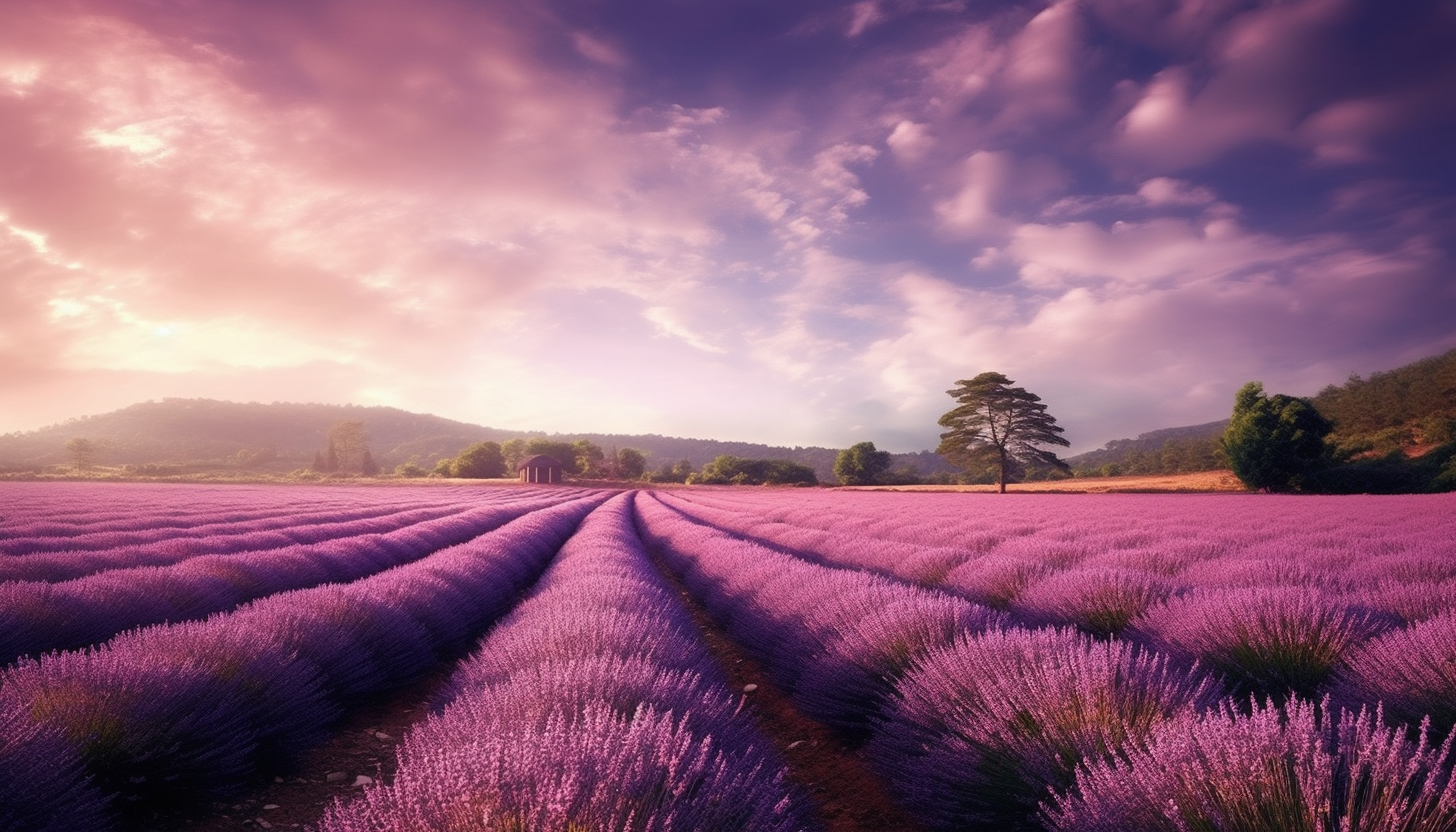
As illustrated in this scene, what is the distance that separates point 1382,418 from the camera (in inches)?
1646

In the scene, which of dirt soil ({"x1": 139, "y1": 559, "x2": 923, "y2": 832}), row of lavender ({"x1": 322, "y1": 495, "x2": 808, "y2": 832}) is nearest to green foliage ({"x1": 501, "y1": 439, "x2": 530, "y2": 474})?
dirt soil ({"x1": 139, "y1": 559, "x2": 923, "y2": 832})

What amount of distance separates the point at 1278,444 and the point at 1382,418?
23.0 meters

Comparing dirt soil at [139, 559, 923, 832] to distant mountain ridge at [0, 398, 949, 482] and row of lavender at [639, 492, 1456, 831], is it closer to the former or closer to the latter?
row of lavender at [639, 492, 1456, 831]

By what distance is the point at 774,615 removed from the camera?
14.6 feet

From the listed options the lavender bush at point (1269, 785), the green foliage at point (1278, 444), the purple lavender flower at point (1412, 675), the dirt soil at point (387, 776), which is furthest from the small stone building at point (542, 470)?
the lavender bush at point (1269, 785)

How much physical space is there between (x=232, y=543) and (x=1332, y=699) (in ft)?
33.5

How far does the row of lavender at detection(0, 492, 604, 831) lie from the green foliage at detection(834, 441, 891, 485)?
60.8 metres

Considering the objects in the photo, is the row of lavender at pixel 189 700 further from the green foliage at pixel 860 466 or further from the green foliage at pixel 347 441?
the green foliage at pixel 347 441

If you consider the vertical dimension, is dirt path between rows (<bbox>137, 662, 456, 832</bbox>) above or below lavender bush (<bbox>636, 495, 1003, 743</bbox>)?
below

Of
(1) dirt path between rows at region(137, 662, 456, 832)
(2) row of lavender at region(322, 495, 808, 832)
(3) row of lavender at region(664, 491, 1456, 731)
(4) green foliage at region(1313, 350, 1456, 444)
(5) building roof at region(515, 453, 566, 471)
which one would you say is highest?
(4) green foliage at region(1313, 350, 1456, 444)

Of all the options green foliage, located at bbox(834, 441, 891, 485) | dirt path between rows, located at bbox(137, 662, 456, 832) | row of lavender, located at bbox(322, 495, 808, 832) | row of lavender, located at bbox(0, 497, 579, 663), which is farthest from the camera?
green foliage, located at bbox(834, 441, 891, 485)

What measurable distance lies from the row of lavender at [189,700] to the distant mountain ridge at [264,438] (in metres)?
86.3

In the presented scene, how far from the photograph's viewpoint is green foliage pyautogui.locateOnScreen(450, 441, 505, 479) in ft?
232

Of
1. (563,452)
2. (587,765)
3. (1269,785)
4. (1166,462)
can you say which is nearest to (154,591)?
(587,765)
